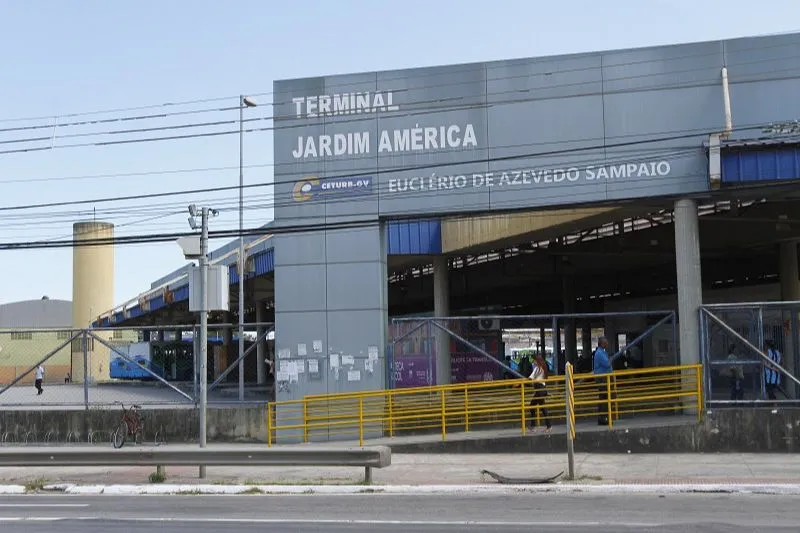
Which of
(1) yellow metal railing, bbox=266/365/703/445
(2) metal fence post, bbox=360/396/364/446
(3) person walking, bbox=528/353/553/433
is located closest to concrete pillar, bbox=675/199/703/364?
(1) yellow metal railing, bbox=266/365/703/445

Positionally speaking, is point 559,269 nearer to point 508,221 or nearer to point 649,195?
point 508,221

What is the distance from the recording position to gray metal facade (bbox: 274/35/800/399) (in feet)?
60.0

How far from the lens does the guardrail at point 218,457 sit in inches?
552

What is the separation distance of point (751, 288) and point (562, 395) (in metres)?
20.7

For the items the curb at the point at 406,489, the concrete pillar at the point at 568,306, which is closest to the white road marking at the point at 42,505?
the curb at the point at 406,489

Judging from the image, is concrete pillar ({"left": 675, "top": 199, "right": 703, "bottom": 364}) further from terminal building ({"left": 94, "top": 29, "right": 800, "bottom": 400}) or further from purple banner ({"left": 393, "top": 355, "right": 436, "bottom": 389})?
purple banner ({"left": 393, "top": 355, "right": 436, "bottom": 389})

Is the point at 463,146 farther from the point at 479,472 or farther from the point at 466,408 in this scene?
the point at 479,472

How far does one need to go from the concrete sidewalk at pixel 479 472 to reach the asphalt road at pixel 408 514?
51.9 inches

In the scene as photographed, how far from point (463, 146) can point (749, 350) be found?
23.4 feet

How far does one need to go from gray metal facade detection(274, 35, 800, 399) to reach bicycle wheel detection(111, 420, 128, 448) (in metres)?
3.49

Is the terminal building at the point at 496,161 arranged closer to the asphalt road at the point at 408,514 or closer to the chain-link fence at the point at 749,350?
the chain-link fence at the point at 749,350

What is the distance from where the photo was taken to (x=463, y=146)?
19328 millimetres

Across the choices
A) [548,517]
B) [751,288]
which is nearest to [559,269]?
[751,288]

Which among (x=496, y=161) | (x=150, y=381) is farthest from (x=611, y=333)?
(x=150, y=381)
